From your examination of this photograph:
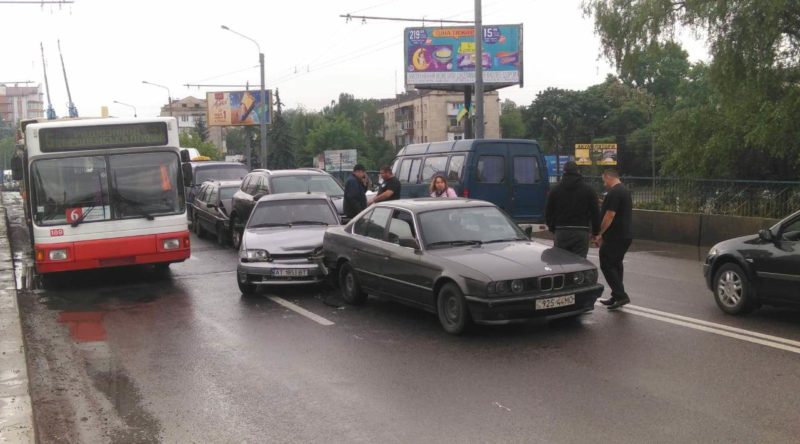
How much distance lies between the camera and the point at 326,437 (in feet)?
17.0

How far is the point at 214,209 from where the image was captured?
18.9 meters

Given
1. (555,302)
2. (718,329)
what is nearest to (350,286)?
(555,302)

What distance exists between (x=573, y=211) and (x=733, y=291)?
200 centimetres

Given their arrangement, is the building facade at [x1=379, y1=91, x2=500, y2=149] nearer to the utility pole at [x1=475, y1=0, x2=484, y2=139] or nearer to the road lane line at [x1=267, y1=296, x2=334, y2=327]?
the utility pole at [x1=475, y1=0, x2=484, y2=139]

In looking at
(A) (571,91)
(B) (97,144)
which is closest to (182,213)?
(B) (97,144)

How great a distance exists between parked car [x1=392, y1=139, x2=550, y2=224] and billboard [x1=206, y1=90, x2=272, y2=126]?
43.9 m

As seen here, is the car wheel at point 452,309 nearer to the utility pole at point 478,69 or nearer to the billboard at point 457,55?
the utility pole at point 478,69

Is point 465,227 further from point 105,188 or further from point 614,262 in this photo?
point 105,188

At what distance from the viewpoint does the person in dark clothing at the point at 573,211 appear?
9297mm

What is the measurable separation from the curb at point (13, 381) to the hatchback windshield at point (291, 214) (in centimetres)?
374

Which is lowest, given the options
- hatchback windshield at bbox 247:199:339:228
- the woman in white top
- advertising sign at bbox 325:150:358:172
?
advertising sign at bbox 325:150:358:172

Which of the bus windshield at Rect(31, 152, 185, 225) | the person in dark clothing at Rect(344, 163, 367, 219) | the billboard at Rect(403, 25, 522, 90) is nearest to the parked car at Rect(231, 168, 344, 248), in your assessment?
the person in dark clothing at Rect(344, 163, 367, 219)

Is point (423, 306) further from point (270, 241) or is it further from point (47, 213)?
point (47, 213)

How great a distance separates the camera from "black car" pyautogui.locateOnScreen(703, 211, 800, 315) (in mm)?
7887
